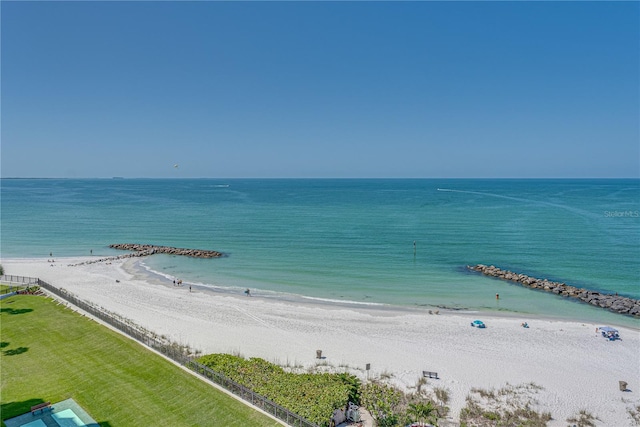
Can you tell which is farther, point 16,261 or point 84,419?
point 16,261

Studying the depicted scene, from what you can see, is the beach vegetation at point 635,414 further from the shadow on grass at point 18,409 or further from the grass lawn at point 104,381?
the shadow on grass at point 18,409

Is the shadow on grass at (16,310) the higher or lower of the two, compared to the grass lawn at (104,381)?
higher

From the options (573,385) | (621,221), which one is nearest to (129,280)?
(573,385)

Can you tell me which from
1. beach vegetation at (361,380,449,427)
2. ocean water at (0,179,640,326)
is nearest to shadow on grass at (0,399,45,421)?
beach vegetation at (361,380,449,427)

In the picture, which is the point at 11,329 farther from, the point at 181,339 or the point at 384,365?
the point at 384,365

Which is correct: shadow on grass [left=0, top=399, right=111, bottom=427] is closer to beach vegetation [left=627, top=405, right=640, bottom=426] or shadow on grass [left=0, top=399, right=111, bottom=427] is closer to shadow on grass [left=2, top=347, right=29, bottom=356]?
shadow on grass [left=2, top=347, right=29, bottom=356]

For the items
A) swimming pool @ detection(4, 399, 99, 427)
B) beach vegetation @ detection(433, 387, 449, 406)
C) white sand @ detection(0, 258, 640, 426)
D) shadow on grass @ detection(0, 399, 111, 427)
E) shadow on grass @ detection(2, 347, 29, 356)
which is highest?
shadow on grass @ detection(2, 347, 29, 356)

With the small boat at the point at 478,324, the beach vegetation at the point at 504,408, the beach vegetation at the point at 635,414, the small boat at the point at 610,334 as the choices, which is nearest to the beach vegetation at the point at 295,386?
the beach vegetation at the point at 504,408
